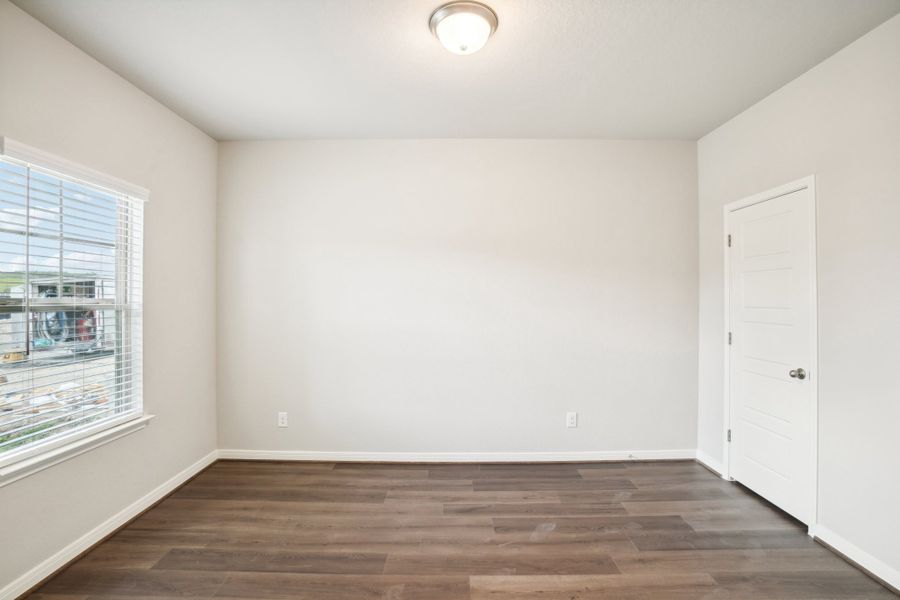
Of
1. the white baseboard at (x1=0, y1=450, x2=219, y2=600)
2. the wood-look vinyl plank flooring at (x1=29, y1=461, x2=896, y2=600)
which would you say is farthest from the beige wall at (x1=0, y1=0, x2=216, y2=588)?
the wood-look vinyl plank flooring at (x1=29, y1=461, x2=896, y2=600)

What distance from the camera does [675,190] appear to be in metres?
3.13

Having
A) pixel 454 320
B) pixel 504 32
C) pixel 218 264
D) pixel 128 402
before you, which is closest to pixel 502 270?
pixel 454 320

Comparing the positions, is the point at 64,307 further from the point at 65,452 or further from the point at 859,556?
the point at 859,556

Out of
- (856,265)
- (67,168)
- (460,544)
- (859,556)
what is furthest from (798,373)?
(67,168)

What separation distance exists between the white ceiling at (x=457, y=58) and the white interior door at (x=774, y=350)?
34.3 inches

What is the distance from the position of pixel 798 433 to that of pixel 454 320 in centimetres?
239

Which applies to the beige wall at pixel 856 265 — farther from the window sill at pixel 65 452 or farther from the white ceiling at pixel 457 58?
the window sill at pixel 65 452

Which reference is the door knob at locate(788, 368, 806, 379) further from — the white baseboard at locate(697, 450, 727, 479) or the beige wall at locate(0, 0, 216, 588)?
the beige wall at locate(0, 0, 216, 588)

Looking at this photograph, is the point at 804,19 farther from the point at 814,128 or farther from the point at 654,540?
the point at 654,540

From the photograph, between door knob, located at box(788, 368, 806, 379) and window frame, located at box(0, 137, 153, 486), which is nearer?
window frame, located at box(0, 137, 153, 486)

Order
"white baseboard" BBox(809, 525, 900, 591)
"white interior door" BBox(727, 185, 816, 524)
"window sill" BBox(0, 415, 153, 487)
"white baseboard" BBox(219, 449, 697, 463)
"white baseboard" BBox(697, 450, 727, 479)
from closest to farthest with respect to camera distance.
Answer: "window sill" BBox(0, 415, 153, 487)
"white baseboard" BBox(809, 525, 900, 591)
"white interior door" BBox(727, 185, 816, 524)
"white baseboard" BBox(697, 450, 727, 479)
"white baseboard" BBox(219, 449, 697, 463)

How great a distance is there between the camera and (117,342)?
226 centimetres

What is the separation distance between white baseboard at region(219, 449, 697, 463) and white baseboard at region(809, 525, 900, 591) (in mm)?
1046

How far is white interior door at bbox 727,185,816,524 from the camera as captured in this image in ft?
7.14
